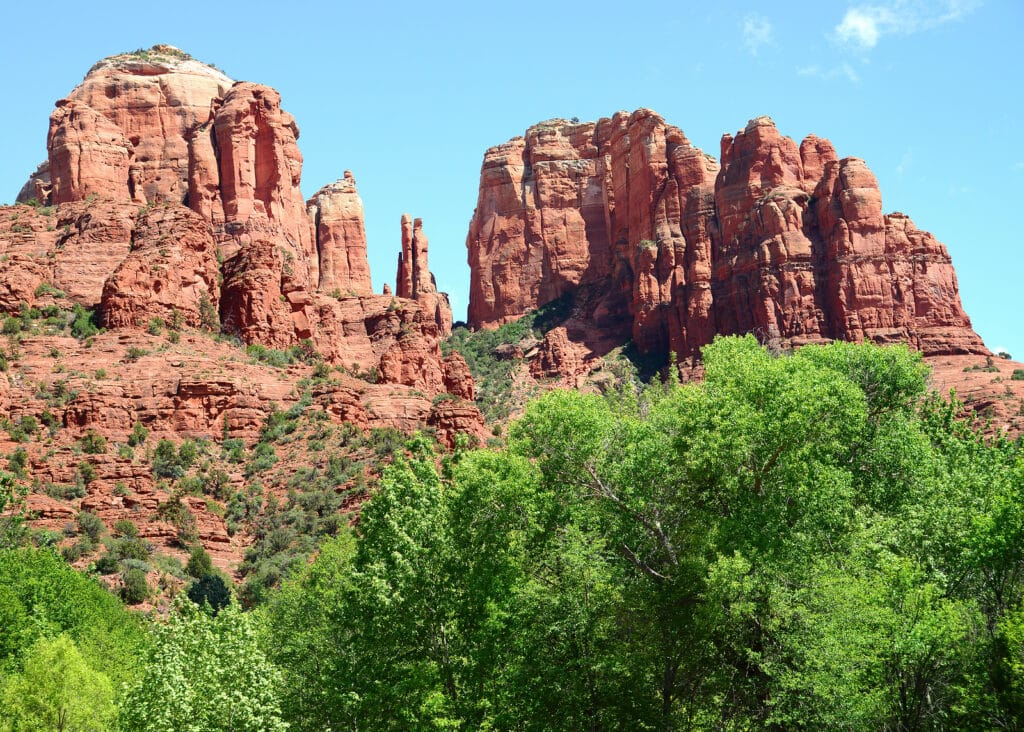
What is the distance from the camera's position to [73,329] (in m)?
100

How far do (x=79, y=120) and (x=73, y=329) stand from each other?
33.1 metres

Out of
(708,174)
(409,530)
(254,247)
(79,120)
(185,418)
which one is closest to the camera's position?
(409,530)

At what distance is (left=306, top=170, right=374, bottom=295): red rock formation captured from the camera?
500ft

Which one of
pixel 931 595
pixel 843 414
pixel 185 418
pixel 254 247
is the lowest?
pixel 931 595

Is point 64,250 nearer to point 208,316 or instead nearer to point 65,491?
point 208,316

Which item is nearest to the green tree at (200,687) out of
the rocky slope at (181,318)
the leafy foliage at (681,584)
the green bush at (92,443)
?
the leafy foliage at (681,584)

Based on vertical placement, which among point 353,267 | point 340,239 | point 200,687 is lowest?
point 200,687

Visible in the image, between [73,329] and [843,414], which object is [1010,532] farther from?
[73,329]

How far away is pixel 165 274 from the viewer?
Result: 104 m

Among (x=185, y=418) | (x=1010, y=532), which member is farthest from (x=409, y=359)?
(x=1010, y=532)

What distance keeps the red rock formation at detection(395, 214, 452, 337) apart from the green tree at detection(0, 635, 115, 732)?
12936 cm

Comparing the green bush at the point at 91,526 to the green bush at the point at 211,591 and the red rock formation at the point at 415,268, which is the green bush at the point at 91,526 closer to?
the green bush at the point at 211,591

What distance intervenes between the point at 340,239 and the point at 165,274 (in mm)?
52495

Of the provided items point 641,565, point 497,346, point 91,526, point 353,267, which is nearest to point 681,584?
point 641,565
